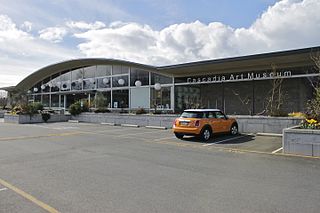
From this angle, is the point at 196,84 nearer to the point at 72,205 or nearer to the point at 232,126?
the point at 232,126

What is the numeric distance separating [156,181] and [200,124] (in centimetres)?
712

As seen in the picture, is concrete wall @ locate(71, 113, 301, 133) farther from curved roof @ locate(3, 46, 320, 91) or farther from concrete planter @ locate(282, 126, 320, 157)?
concrete planter @ locate(282, 126, 320, 157)

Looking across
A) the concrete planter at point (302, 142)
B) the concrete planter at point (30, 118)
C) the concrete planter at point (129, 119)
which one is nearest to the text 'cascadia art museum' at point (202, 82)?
the concrete planter at point (129, 119)

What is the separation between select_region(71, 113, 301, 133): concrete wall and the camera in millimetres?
14867

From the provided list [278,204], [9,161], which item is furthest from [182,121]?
[278,204]

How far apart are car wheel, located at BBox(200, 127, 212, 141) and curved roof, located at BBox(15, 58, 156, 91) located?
13990mm

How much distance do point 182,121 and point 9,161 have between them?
24.6 ft

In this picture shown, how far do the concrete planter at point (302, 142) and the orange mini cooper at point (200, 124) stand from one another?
402 cm

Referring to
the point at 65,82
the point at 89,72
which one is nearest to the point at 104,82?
the point at 89,72

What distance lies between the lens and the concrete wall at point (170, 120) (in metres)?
14.9

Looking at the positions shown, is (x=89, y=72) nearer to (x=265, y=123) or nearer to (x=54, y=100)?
(x=54, y=100)

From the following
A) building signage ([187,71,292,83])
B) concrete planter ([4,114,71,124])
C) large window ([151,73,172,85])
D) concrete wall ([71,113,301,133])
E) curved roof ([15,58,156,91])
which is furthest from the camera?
curved roof ([15,58,156,91])

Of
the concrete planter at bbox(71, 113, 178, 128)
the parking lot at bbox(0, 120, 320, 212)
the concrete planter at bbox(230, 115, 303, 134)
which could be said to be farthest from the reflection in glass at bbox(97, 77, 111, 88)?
the parking lot at bbox(0, 120, 320, 212)

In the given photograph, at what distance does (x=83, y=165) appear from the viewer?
7.57 meters
